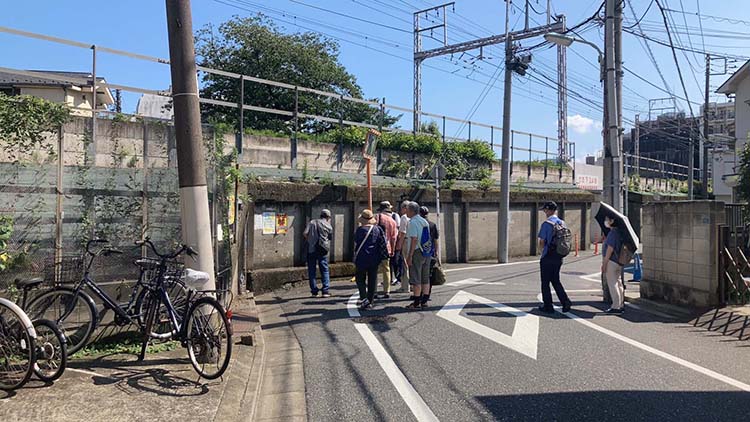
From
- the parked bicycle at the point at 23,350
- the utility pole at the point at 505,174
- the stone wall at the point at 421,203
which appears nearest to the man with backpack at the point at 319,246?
the stone wall at the point at 421,203

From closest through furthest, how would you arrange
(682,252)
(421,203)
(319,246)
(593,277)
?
1. (682,252)
2. (319,246)
3. (593,277)
4. (421,203)

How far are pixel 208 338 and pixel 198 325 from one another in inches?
6.5

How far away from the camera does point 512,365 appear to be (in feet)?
19.0

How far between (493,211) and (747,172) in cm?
798

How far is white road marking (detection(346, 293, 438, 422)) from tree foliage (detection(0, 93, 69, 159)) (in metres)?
4.32

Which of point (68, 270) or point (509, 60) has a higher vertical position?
point (509, 60)

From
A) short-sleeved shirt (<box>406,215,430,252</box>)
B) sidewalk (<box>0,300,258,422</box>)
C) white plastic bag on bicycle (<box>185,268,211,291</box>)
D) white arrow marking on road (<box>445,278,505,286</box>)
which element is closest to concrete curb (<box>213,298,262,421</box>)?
sidewalk (<box>0,300,258,422</box>)

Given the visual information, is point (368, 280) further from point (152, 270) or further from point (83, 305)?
point (83, 305)

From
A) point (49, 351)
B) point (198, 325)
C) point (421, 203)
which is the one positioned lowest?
point (49, 351)

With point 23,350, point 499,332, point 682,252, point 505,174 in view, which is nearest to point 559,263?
point 499,332

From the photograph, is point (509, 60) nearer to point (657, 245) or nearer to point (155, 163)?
point (657, 245)

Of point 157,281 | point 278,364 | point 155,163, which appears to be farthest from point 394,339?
point 155,163

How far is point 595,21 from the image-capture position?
15758 millimetres

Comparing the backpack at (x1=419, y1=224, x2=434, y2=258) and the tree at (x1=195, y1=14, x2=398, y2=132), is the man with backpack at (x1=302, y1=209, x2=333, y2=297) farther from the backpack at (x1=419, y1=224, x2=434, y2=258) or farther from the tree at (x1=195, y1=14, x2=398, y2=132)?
the tree at (x1=195, y1=14, x2=398, y2=132)
